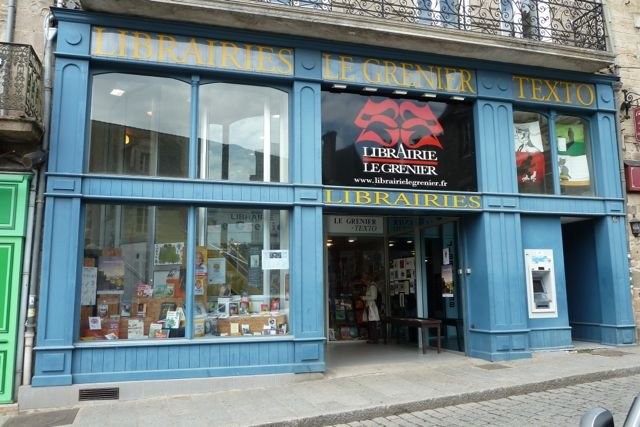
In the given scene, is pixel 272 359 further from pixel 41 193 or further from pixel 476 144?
pixel 476 144

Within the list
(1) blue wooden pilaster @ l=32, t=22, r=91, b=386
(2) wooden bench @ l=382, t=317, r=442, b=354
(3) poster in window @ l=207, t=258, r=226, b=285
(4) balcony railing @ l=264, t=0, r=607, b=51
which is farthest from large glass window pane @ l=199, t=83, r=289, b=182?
(2) wooden bench @ l=382, t=317, r=442, b=354

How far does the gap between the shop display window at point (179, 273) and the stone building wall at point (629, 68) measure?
744 centimetres

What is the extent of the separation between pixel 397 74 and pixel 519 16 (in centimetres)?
339

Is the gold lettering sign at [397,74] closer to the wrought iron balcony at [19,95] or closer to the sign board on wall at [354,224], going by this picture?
the sign board on wall at [354,224]

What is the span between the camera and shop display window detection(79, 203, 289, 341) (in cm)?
780

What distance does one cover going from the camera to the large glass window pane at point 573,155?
10742 millimetres

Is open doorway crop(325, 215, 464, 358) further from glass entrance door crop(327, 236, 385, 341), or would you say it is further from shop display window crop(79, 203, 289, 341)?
shop display window crop(79, 203, 289, 341)

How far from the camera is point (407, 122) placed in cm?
962

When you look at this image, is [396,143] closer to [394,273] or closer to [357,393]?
[394,273]

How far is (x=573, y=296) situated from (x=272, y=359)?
714 centimetres

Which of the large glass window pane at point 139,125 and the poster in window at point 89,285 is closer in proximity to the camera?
the poster in window at point 89,285

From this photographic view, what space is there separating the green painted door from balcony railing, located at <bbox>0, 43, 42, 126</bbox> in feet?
3.06

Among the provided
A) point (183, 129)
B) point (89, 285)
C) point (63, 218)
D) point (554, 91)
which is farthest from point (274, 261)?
point (554, 91)

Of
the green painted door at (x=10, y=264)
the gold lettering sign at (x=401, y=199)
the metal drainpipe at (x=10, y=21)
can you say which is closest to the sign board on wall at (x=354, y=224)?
the gold lettering sign at (x=401, y=199)
